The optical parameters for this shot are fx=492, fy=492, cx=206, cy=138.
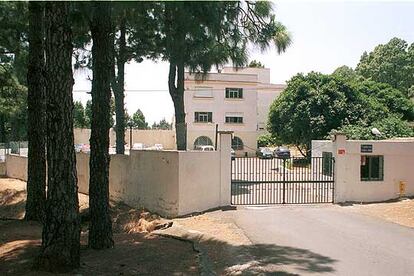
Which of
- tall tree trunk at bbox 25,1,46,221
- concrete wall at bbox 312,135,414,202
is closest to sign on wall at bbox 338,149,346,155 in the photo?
concrete wall at bbox 312,135,414,202

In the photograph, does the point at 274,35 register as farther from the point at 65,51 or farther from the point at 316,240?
the point at 65,51

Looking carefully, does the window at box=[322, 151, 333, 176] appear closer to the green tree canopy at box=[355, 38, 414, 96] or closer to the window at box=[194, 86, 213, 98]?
the window at box=[194, 86, 213, 98]

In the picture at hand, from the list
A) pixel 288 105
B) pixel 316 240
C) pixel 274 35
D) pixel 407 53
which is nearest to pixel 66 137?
pixel 316 240

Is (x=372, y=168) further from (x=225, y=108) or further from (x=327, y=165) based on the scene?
(x=225, y=108)

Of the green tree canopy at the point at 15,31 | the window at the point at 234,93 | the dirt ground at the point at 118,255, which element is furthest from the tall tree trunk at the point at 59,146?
the window at the point at 234,93

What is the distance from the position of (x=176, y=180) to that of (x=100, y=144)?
14.6 feet

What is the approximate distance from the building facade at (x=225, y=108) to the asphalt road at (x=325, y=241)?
32988 millimetres

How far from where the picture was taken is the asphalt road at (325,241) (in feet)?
27.0

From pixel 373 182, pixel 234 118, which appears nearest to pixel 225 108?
pixel 234 118

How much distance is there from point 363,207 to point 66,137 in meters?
10.6

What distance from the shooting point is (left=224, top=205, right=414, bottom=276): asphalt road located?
27.0ft

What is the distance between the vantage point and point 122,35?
18422mm

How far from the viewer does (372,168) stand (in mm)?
16156

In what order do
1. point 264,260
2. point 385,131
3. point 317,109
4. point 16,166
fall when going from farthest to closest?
point 317,109, point 16,166, point 385,131, point 264,260
